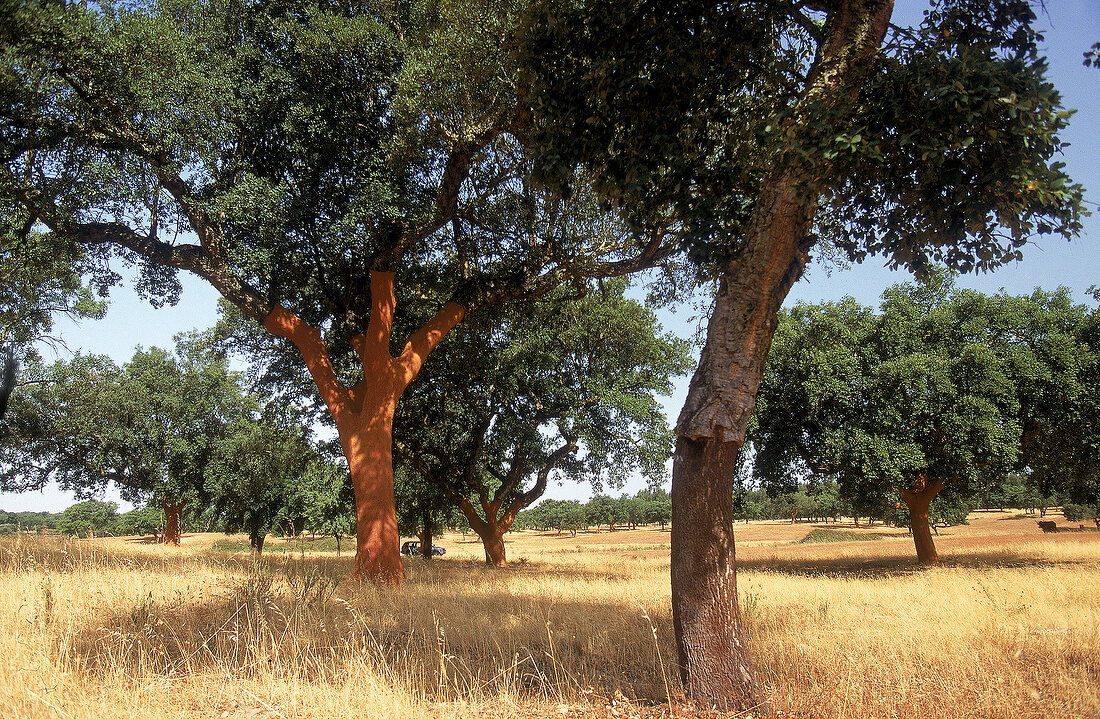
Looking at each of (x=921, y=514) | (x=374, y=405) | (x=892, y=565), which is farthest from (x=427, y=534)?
(x=921, y=514)

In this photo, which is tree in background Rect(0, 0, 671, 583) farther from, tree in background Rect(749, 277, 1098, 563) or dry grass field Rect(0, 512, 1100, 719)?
tree in background Rect(749, 277, 1098, 563)

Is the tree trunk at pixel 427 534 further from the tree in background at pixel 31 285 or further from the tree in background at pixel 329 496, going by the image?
the tree in background at pixel 31 285

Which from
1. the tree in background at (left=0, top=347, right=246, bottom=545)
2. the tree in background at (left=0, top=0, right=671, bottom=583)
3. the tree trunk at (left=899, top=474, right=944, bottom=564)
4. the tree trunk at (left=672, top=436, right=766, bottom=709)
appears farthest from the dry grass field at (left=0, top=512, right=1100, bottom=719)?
the tree in background at (left=0, top=347, right=246, bottom=545)

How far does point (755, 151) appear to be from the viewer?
5805 millimetres

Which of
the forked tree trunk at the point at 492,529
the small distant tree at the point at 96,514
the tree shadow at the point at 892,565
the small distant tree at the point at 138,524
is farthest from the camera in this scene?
the small distant tree at the point at 138,524

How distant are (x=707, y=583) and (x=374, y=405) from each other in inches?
332

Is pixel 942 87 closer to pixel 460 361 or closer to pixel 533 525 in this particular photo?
pixel 460 361

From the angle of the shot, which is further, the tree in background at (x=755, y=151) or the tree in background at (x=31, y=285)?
the tree in background at (x=31, y=285)

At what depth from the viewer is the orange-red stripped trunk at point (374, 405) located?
35.8ft

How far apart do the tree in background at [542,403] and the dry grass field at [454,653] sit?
8708mm

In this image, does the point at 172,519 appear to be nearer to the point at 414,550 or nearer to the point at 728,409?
the point at 414,550

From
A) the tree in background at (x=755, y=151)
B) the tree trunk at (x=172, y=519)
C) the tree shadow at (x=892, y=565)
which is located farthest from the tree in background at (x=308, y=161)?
the tree trunk at (x=172, y=519)

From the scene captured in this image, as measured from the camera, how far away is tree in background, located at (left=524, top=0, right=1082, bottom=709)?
13.8 ft

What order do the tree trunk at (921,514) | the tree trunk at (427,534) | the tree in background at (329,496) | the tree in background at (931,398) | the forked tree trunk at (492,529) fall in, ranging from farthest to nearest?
the tree trunk at (427,534), the tree in background at (329,496), the forked tree trunk at (492,529), the tree trunk at (921,514), the tree in background at (931,398)
